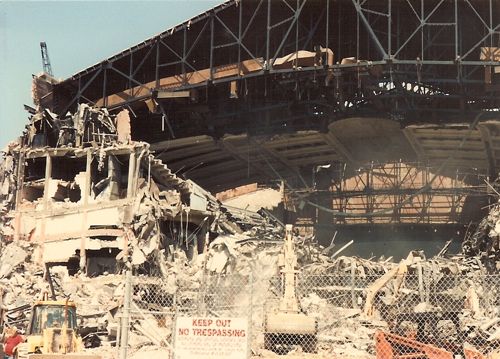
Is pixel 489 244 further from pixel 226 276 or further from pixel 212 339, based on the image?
pixel 212 339

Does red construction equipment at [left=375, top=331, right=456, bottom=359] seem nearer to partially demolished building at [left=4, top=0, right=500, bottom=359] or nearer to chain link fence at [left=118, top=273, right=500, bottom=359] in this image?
chain link fence at [left=118, top=273, right=500, bottom=359]

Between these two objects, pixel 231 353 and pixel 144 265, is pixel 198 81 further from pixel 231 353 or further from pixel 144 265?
pixel 231 353

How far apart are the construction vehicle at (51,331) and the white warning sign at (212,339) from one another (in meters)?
6.10

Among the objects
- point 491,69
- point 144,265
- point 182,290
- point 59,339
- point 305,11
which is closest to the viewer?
point 59,339

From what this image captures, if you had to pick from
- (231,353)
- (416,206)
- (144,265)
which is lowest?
(231,353)

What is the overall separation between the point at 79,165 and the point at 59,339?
1450 cm

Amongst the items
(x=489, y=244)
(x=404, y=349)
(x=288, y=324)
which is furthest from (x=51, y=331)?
(x=489, y=244)

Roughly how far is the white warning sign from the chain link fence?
254 cm

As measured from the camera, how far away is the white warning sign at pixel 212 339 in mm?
10289

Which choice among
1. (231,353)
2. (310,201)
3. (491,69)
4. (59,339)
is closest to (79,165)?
(310,201)

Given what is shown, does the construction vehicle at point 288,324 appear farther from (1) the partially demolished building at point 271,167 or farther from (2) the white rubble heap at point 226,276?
(1) the partially demolished building at point 271,167

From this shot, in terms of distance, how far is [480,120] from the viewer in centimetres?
3102

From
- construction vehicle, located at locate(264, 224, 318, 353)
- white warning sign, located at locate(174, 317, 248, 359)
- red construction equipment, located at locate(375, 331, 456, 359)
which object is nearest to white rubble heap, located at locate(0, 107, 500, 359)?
construction vehicle, located at locate(264, 224, 318, 353)

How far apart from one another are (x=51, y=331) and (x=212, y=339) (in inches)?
274
